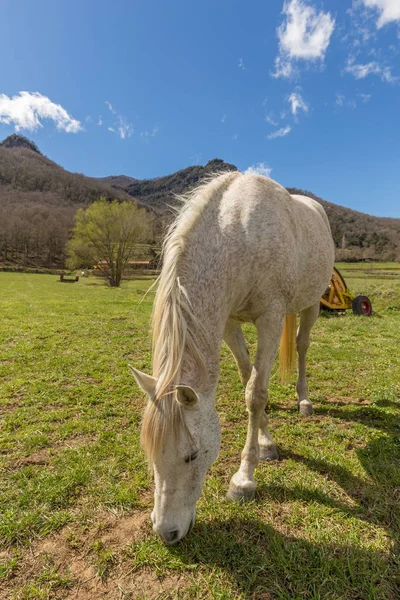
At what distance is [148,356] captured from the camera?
6113mm

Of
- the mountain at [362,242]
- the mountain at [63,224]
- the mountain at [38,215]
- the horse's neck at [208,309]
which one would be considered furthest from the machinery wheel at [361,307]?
the mountain at [38,215]

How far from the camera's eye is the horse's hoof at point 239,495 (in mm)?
2303

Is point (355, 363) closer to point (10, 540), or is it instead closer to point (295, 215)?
point (295, 215)

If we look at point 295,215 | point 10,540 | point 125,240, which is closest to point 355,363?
point 295,215

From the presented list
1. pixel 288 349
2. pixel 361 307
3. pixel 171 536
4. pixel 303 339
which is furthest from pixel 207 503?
pixel 361 307

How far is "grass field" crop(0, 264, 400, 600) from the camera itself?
67.5 inches

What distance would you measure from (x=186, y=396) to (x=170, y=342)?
329 mm

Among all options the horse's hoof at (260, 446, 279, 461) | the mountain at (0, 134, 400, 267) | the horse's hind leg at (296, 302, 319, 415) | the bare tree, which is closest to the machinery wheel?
the mountain at (0, 134, 400, 267)

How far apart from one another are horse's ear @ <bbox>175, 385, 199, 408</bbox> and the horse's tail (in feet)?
9.08

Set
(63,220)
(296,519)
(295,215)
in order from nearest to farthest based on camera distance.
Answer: (296,519)
(295,215)
(63,220)

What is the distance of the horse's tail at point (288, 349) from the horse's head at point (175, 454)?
2.71m

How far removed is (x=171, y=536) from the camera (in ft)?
5.75

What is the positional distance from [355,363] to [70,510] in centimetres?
531

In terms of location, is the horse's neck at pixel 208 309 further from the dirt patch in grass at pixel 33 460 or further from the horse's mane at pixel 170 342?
the dirt patch in grass at pixel 33 460
